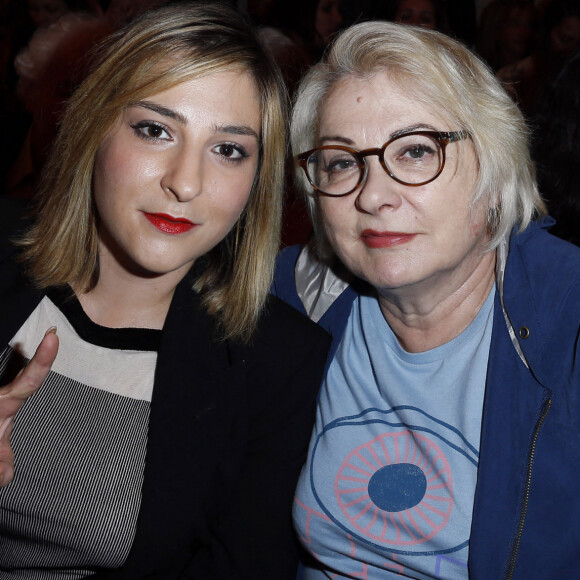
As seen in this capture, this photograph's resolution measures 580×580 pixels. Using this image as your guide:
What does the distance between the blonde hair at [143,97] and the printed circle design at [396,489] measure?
0.43 m

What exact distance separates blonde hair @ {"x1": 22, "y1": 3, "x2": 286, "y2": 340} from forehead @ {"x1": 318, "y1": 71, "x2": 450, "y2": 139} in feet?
0.68

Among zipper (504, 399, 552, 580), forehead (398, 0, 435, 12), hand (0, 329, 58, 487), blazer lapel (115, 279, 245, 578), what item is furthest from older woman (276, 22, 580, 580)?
forehead (398, 0, 435, 12)

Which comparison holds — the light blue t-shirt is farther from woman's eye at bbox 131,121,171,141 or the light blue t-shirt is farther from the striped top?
woman's eye at bbox 131,121,171,141

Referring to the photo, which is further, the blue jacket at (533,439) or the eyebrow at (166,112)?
the eyebrow at (166,112)

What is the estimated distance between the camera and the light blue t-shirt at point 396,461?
140 centimetres

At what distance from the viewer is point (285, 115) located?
5.34 ft

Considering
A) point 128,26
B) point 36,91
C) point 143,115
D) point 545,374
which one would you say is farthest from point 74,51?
point 545,374

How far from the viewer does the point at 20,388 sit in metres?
1.12

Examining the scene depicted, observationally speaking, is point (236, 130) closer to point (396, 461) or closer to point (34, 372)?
point (34, 372)

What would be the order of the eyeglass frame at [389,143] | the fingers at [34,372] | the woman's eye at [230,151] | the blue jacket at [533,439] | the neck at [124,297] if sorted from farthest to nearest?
the neck at [124,297], the woman's eye at [230,151], the eyeglass frame at [389,143], the blue jacket at [533,439], the fingers at [34,372]

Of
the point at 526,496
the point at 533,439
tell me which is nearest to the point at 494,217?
the point at 533,439

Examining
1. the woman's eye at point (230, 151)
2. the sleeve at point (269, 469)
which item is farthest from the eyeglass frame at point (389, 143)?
the sleeve at point (269, 469)

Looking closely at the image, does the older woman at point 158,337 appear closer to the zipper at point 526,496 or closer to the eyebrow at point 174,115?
the eyebrow at point 174,115

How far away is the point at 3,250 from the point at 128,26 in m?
0.64
